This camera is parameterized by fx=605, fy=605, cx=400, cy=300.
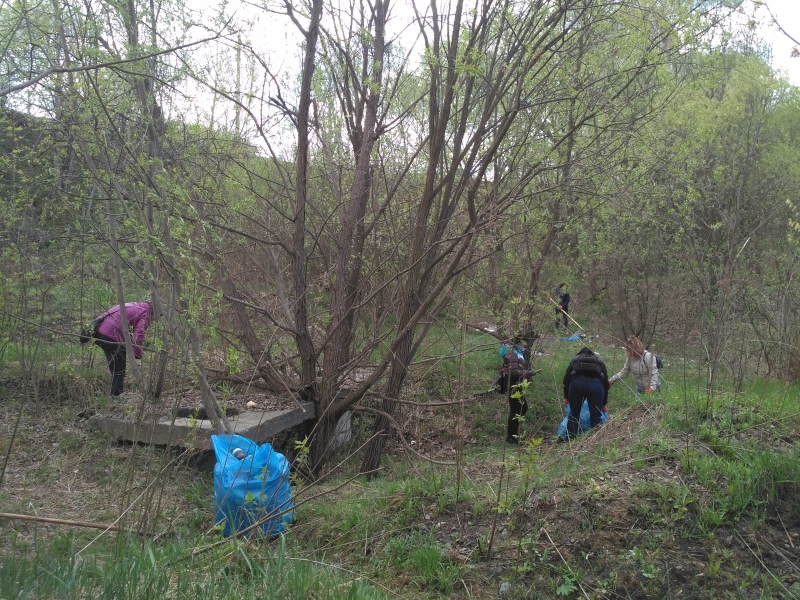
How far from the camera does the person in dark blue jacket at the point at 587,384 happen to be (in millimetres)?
7035

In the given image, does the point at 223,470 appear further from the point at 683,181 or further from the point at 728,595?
the point at 683,181

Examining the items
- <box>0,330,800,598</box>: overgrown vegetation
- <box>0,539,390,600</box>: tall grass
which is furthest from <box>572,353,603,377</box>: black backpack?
<box>0,539,390,600</box>: tall grass

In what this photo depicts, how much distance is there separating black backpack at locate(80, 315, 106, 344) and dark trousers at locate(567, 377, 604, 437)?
5.55 metres

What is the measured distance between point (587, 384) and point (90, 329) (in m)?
5.71

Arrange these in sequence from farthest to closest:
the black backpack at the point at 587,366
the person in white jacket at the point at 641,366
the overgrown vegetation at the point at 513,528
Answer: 1. the person in white jacket at the point at 641,366
2. the black backpack at the point at 587,366
3. the overgrown vegetation at the point at 513,528

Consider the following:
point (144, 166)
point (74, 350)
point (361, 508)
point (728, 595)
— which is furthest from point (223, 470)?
point (74, 350)

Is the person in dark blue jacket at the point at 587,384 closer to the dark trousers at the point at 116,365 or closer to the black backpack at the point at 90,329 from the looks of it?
the dark trousers at the point at 116,365

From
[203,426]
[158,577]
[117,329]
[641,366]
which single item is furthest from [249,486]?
[641,366]

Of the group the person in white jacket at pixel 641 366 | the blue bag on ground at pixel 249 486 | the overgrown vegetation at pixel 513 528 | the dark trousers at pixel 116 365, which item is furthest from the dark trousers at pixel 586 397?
the dark trousers at pixel 116 365

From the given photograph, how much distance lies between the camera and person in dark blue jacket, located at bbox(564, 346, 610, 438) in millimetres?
7035

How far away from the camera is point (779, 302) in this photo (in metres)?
7.05

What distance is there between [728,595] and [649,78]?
21.5 feet

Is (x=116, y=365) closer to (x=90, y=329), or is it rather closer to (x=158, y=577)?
(x=90, y=329)

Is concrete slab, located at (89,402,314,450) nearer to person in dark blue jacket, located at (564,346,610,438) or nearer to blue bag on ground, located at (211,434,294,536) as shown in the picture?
blue bag on ground, located at (211,434,294,536)
